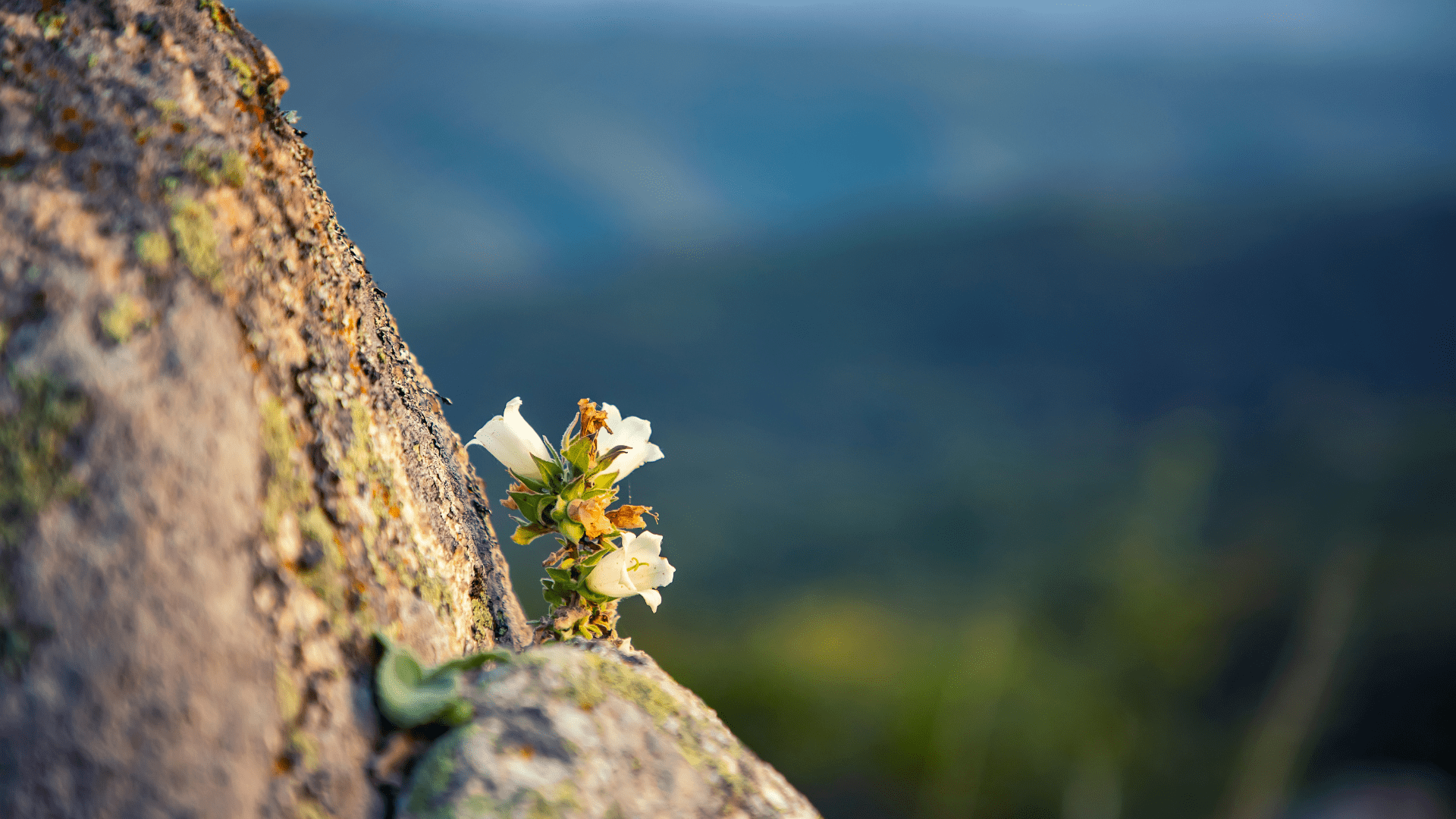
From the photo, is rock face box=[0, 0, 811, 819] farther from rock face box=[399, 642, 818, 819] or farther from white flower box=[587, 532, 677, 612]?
white flower box=[587, 532, 677, 612]

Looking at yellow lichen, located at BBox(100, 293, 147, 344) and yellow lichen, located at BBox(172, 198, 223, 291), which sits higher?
yellow lichen, located at BBox(172, 198, 223, 291)

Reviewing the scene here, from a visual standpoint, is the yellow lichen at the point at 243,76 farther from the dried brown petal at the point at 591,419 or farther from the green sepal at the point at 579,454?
the green sepal at the point at 579,454

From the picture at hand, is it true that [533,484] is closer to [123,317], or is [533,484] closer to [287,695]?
[287,695]

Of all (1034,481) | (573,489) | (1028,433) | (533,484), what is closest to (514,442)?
(533,484)

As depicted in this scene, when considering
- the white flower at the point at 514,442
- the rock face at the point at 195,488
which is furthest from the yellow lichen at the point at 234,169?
the white flower at the point at 514,442

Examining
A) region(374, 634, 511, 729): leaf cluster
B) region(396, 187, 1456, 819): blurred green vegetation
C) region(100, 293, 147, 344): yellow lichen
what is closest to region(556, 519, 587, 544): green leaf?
region(374, 634, 511, 729): leaf cluster

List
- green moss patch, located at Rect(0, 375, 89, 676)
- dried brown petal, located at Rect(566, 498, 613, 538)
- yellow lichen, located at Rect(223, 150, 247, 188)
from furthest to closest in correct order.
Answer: dried brown petal, located at Rect(566, 498, 613, 538) < yellow lichen, located at Rect(223, 150, 247, 188) < green moss patch, located at Rect(0, 375, 89, 676)

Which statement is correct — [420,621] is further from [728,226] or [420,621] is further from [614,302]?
[728,226]
